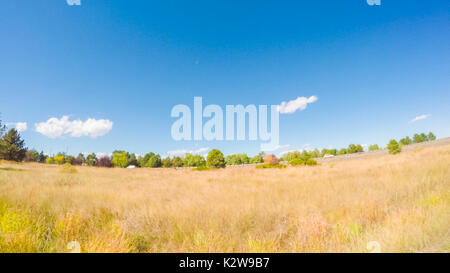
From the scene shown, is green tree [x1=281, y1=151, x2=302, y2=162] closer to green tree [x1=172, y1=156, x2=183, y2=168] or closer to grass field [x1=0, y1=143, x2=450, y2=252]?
green tree [x1=172, y1=156, x2=183, y2=168]

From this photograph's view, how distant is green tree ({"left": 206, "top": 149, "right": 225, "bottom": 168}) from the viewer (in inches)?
1112

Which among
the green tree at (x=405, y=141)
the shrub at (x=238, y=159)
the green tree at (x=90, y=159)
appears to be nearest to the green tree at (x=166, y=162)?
the green tree at (x=90, y=159)

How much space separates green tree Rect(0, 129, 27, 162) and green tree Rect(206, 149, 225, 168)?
31.8 m

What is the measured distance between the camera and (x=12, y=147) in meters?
27.8

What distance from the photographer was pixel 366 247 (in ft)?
6.70

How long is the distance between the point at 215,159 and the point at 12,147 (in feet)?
111

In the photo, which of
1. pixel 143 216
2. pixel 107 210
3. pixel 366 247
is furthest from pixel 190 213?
pixel 366 247

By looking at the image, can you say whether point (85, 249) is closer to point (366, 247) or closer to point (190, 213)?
point (190, 213)

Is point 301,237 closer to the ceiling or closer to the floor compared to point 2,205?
closer to the floor

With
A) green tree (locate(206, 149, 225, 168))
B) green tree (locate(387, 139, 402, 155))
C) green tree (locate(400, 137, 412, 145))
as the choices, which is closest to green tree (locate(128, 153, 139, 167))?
green tree (locate(206, 149, 225, 168))

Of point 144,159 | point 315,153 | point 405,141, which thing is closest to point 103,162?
point 144,159

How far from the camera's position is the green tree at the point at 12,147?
88.3 feet

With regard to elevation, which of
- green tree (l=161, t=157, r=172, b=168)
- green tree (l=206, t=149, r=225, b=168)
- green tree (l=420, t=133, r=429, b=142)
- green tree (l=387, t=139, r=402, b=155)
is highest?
green tree (l=420, t=133, r=429, b=142)
